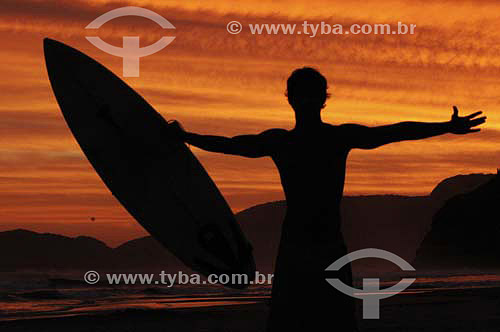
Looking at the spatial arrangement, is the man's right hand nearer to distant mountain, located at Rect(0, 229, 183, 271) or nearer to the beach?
the beach

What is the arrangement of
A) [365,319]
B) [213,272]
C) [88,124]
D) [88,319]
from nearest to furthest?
[213,272] → [88,124] → [365,319] → [88,319]

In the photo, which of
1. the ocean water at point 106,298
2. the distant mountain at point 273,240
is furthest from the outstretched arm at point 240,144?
the distant mountain at point 273,240

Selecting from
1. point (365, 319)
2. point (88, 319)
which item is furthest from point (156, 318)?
point (365, 319)

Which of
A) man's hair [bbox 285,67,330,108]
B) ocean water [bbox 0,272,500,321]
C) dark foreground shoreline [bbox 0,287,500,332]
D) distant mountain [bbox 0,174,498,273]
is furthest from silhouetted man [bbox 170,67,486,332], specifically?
distant mountain [bbox 0,174,498,273]

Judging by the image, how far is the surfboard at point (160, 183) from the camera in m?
6.13

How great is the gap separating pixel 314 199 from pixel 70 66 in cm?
376

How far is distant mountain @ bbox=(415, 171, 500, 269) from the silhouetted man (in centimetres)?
6384

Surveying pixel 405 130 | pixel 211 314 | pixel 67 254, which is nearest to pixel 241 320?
pixel 211 314

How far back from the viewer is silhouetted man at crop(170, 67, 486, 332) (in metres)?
4.09

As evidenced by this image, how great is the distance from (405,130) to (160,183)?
2.58 metres

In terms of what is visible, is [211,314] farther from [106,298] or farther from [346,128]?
[346,128]

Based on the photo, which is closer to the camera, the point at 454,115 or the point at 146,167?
the point at 454,115

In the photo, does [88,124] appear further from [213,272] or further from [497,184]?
[497,184]

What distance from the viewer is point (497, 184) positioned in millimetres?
70312
